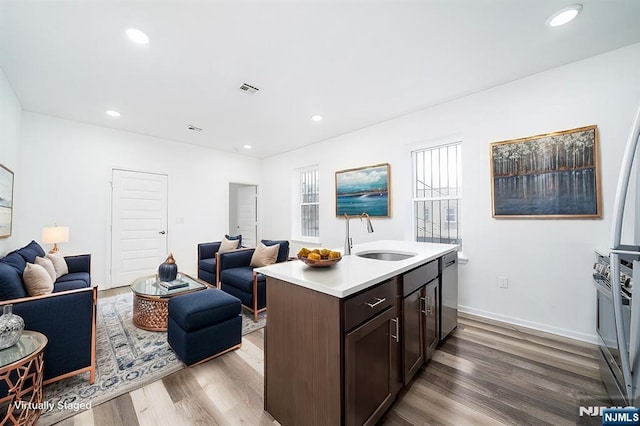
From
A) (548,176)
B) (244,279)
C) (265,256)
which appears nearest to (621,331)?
(548,176)

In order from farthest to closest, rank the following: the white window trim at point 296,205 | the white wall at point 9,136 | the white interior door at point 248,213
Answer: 1. the white interior door at point 248,213
2. the white window trim at point 296,205
3. the white wall at point 9,136

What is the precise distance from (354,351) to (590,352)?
247cm

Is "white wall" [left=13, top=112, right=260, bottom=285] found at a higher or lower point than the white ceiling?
lower

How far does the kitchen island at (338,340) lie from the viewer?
3.96 feet

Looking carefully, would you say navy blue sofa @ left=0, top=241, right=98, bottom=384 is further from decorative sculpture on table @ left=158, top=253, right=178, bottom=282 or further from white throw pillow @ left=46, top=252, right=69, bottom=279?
white throw pillow @ left=46, top=252, right=69, bottom=279

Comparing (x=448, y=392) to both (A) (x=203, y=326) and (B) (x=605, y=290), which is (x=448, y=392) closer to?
(B) (x=605, y=290)

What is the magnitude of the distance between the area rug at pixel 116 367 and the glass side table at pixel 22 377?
0.12 m

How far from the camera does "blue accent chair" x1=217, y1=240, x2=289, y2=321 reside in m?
3.00

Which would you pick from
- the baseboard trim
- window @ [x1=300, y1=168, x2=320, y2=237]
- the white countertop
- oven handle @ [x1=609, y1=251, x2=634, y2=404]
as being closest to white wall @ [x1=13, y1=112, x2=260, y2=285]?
window @ [x1=300, y1=168, x2=320, y2=237]

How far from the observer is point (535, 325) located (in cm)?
264

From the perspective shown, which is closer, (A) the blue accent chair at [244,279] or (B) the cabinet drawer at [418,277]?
(B) the cabinet drawer at [418,277]

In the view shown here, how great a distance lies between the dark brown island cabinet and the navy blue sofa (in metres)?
1.40

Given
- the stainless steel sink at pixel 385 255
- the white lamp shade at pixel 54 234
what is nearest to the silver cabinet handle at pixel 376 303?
the stainless steel sink at pixel 385 255

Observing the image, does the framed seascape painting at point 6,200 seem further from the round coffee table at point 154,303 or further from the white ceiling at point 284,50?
the round coffee table at point 154,303
